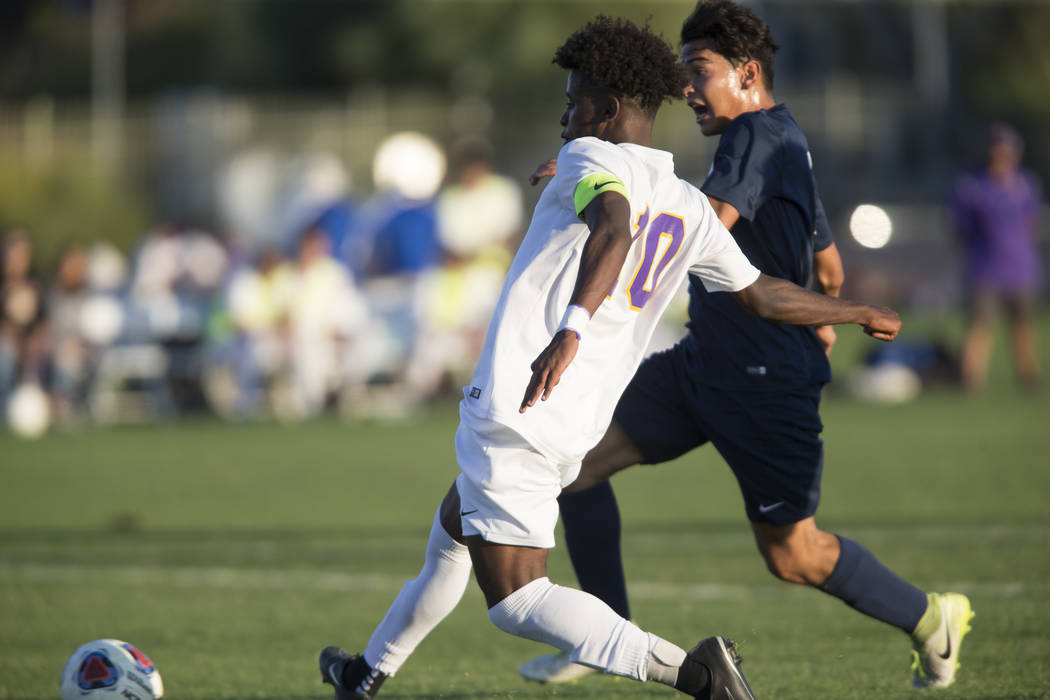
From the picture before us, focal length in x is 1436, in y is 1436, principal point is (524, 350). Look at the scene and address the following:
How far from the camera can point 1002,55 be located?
39.3 metres

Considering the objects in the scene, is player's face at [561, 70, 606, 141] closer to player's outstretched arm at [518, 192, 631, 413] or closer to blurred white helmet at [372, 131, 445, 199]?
player's outstretched arm at [518, 192, 631, 413]

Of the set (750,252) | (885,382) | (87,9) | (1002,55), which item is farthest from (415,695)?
(87,9)

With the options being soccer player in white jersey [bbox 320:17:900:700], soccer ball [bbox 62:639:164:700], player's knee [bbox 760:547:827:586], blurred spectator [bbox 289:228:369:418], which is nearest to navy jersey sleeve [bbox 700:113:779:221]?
soccer player in white jersey [bbox 320:17:900:700]

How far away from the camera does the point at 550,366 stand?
344 centimetres

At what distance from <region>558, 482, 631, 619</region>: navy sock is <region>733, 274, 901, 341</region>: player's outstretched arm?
121 cm

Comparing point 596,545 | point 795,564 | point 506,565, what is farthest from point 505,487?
point 795,564

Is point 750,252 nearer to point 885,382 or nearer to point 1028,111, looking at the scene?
point 885,382

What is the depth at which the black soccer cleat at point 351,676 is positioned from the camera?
4203 millimetres

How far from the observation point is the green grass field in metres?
5.15

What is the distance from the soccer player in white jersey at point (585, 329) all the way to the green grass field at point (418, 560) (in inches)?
48.0

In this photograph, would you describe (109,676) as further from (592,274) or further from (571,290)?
(592,274)

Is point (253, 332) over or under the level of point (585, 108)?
under

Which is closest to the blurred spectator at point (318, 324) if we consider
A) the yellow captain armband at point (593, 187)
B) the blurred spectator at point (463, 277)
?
the blurred spectator at point (463, 277)

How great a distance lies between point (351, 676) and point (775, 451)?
1.53 m
